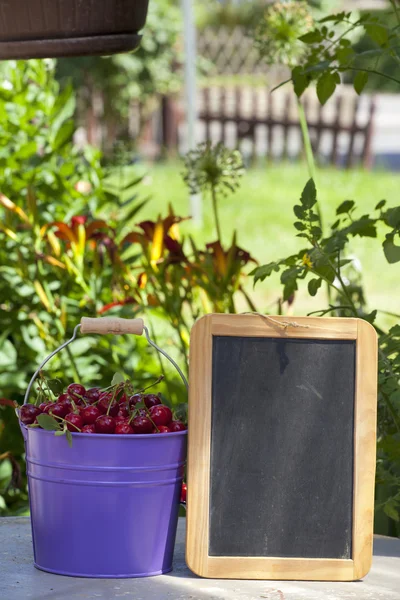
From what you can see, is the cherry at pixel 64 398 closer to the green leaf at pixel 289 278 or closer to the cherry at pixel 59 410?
the cherry at pixel 59 410

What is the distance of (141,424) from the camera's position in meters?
1.32

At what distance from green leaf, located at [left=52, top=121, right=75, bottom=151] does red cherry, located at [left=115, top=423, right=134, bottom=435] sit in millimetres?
1517

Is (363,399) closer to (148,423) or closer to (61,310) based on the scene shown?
(148,423)

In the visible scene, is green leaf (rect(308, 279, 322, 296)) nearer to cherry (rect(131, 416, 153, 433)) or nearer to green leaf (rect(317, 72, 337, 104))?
green leaf (rect(317, 72, 337, 104))

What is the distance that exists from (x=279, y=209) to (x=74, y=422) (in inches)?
224

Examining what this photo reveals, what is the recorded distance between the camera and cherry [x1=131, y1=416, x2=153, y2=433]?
1322 mm

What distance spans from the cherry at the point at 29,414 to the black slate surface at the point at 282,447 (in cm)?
26

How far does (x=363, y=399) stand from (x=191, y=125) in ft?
14.0

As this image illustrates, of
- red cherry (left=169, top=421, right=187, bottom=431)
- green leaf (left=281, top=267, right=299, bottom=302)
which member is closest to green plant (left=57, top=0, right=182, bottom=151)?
green leaf (left=281, top=267, right=299, bottom=302)

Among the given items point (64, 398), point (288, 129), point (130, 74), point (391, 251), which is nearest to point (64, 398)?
point (64, 398)

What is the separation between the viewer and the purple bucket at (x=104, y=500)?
130 centimetres

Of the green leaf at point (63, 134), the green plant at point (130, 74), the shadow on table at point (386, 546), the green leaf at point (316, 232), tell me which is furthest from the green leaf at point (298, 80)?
the green plant at point (130, 74)

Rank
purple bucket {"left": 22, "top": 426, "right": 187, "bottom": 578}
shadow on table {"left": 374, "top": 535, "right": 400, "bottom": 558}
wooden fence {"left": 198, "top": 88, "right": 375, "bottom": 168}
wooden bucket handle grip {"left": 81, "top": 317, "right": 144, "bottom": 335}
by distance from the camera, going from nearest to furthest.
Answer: purple bucket {"left": 22, "top": 426, "right": 187, "bottom": 578}
wooden bucket handle grip {"left": 81, "top": 317, "right": 144, "bottom": 335}
shadow on table {"left": 374, "top": 535, "right": 400, "bottom": 558}
wooden fence {"left": 198, "top": 88, "right": 375, "bottom": 168}

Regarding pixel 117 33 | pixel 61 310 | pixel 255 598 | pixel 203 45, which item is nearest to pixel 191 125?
pixel 61 310
